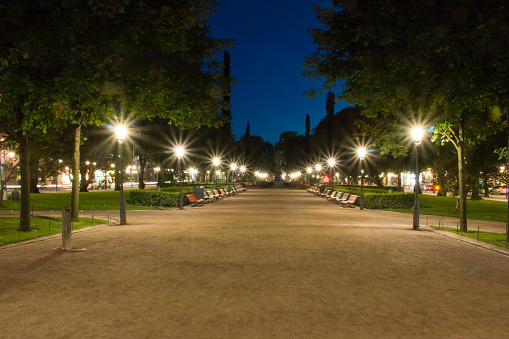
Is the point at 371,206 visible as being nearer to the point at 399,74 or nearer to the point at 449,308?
the point at 399,74

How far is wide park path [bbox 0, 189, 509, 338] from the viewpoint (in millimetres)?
5398

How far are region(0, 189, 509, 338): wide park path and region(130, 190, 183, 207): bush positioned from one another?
16.4 m

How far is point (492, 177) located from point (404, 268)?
1441cm

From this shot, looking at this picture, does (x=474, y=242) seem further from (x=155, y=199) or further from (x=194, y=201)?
(x=155, y=199)

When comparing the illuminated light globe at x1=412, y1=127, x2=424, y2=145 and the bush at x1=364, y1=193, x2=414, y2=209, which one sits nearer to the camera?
the illuminated light globe at x1=412, y1=127, x2=424, y2=145

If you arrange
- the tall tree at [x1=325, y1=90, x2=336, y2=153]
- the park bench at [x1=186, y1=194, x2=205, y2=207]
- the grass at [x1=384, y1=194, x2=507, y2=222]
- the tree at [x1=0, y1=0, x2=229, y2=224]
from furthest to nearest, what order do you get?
the tall tree at [x1=325, y1=90, x2=336, y2=153] → the park bench at [x1=186, y1=194, x2=205, y2=207] → the grass at [x1=384, y1=194, x2=507, y2=222] → the tree at [x1=0, y1=0, x2=229, y2=224]

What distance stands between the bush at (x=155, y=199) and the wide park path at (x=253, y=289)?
1640 cm

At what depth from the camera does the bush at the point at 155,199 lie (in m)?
29.3

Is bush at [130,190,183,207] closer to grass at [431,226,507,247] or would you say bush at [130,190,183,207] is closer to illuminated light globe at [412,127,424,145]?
illuminated light globe at [412,127,424,145]

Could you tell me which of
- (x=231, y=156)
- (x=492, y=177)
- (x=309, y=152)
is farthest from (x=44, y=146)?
(x=309, y=152)

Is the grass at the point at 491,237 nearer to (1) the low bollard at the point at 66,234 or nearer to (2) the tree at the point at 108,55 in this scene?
(2) the tree at the point at 108,55

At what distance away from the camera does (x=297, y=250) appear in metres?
11.2

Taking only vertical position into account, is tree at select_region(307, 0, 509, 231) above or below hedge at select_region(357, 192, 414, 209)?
above

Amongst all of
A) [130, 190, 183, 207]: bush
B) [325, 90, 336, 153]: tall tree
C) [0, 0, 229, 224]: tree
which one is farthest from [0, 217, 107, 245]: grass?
[325, 90, 336, 153]: tall tree
